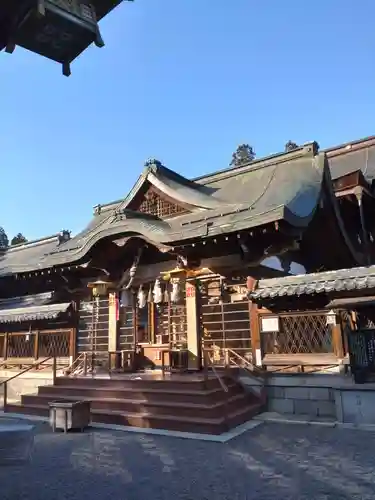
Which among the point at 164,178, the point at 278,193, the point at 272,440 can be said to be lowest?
the point at 272,440

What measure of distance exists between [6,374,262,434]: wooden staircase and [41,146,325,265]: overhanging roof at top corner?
13.5 ft

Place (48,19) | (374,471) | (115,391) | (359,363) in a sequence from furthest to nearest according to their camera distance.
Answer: (115,391)
(359,363)
(374,471)
(48,19)

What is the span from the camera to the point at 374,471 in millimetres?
6219

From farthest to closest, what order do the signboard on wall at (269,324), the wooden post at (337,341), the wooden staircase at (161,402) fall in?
the signboard on wall at (269,324), the wooden post at (337,341), the wooden staircase at (161,402)

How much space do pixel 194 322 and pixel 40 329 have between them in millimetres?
7138

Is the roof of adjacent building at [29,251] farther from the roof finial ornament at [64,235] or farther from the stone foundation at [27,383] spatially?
the stone foundation at [27,383]

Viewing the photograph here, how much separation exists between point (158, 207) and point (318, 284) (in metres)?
7.45

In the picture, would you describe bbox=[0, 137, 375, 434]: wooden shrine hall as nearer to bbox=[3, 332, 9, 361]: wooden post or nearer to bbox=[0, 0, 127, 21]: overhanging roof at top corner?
bbox=[3, 332, 9, 361]: wooden post

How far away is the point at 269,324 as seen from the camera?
1137cm

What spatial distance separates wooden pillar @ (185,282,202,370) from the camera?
12.4 m

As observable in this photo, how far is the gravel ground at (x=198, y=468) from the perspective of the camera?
557cm

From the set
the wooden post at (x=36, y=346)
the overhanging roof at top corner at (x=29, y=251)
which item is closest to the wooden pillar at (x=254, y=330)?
the wooden post at (x=36, y=346)

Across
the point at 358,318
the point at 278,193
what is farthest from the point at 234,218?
the point at 358,318

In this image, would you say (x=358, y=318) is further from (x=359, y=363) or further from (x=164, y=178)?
(x=164, y=178)
